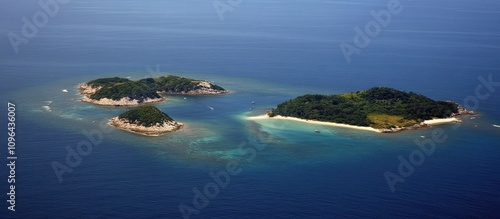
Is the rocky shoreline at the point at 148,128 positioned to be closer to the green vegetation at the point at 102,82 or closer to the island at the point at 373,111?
the island at the point at 373,111

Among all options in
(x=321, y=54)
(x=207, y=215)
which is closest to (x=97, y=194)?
(x=207, y=215)

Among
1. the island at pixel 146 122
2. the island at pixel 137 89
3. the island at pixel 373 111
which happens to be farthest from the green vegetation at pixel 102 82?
the island at pixel 373 111

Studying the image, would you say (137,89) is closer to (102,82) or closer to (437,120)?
(102,82)

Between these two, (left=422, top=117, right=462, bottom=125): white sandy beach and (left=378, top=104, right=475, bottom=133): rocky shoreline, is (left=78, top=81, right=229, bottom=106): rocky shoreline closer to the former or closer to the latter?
(left=378, top=104, right=475, bottom=133): rocky shoreline

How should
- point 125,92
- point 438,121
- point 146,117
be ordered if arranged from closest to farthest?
point 146,117
point 438,121
point 125,92

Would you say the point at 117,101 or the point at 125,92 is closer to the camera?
the point at 117,101

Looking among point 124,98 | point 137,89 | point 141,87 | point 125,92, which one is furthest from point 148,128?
point 141,87

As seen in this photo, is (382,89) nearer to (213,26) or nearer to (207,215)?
(207,215)

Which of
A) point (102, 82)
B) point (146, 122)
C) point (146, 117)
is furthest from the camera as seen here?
point (102, 82)
